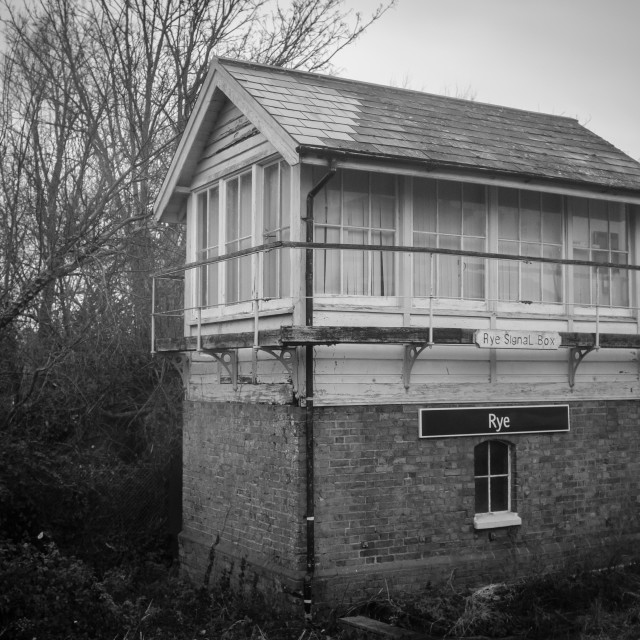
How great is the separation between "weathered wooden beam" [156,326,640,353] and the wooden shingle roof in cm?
193

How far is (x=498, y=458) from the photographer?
1208 centimetres

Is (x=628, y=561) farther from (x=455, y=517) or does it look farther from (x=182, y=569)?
(x=182, y=569)

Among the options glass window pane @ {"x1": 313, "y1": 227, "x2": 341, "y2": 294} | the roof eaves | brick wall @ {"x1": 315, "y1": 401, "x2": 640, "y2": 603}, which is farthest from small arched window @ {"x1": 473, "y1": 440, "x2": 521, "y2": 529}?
the roof eaves

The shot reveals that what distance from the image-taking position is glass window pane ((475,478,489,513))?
39.1 feet

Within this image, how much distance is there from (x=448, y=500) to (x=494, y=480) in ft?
2.82

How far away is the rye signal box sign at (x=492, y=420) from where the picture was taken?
1139cm

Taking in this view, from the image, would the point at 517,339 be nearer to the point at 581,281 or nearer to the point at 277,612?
the point at 581,281

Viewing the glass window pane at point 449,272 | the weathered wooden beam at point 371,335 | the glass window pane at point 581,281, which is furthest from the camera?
the glass window pane at point 581,281

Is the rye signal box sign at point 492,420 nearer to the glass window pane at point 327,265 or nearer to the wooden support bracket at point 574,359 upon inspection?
the wooden support bracket at point 574,359

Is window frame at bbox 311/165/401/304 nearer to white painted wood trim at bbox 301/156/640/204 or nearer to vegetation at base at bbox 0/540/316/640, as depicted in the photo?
white painted wood trim at bbox 301/156/640/204

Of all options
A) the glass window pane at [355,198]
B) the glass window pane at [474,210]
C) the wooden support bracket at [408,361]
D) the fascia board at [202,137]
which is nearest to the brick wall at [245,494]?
the wooden support bracket at [408,361]

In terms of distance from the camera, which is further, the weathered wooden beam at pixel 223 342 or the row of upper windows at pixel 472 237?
the row of upper windows at pixel 472 237

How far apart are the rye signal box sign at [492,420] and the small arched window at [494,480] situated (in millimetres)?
322

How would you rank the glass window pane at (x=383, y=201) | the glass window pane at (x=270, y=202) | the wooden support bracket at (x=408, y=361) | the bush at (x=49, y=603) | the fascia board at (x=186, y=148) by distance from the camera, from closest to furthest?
the bush at (x=49, y=603)
the wooden support bracket at (x=408, y=361)
the glass window pane at (x=383, y=201)
the glass window pane at (x=270, y=202)
the fascia board at (x=186, y=148)
